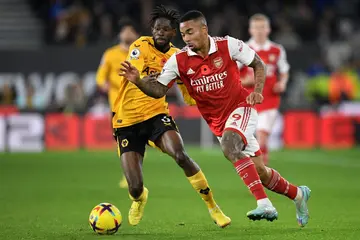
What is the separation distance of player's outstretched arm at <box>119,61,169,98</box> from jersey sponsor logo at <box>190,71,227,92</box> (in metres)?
0.32

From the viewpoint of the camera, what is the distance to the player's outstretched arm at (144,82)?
26.9ft

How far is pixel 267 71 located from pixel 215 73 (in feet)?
16.0

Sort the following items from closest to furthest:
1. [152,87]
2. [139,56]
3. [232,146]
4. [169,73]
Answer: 1. [232,146]
2. [152,87]
3. [169,73]
4. [139,56]

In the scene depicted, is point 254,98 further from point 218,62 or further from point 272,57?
point 272,57

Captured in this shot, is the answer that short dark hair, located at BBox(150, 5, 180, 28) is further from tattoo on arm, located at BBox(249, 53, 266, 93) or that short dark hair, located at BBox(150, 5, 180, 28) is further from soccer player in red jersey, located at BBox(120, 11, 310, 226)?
tattoo on arm, located at BBox(249, 53, 266, 93)

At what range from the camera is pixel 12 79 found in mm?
23875

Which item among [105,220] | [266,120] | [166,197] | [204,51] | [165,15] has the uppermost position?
[165,15]

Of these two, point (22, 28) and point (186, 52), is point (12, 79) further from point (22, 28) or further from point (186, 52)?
point (186, 52)

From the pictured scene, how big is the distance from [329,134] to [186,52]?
14.1 m

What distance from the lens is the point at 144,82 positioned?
838cm

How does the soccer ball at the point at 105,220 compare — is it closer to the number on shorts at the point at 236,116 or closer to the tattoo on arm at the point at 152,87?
the tattoo on arm at the point at 152,87

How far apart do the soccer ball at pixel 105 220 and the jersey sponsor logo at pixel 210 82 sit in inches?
58.9

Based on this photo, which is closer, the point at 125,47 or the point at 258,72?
the point at 258,72

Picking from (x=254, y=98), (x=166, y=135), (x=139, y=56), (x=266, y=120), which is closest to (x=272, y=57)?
(x=266, y=120)
